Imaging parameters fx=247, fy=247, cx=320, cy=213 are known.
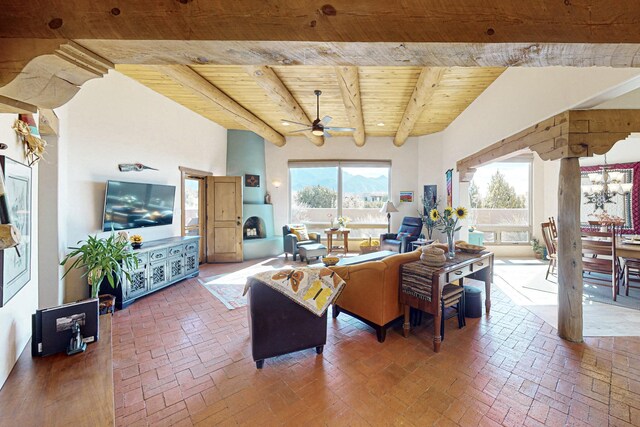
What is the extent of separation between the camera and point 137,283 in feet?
11.4

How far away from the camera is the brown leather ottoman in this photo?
2.06m

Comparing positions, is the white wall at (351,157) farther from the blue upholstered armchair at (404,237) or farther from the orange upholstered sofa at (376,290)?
the orange upholstered sofa at (376,290)

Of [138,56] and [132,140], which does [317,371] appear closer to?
[138,56]

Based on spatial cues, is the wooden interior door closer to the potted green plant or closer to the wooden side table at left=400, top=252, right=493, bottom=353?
the wooden side table at left=400, top=252, right=493, bottom=353

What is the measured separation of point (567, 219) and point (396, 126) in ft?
13.5

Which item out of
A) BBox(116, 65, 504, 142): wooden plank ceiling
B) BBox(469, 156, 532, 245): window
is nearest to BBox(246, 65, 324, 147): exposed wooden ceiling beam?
BBox(116, 65, 504, 142): wooden plank ceiling

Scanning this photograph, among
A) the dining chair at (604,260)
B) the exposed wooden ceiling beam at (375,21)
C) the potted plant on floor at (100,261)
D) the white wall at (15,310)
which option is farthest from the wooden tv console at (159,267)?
the dining chair at (604,260)

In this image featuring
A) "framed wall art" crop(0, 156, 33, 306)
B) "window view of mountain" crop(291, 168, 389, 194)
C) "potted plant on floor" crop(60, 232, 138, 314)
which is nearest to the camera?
"framed wall art" crop(0, 156, 33, 306)

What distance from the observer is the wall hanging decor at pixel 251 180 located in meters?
6.43

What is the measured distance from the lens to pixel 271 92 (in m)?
3.70

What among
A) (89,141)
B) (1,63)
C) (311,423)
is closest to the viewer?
(1,63)

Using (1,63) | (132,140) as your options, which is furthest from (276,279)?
(132,140)

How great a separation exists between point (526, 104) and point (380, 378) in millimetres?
3574

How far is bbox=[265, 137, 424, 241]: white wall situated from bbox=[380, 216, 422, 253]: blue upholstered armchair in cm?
79
